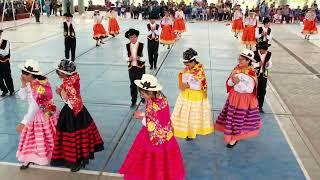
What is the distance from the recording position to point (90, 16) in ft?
91.3

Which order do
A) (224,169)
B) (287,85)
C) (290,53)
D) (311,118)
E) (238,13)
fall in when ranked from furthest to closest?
(238,13) → (290,53) → (287,85) → (311,118) → (224,169)

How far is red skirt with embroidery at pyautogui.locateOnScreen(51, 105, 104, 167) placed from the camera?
5.11 meters

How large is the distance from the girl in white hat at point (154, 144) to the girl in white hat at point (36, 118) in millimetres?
1279

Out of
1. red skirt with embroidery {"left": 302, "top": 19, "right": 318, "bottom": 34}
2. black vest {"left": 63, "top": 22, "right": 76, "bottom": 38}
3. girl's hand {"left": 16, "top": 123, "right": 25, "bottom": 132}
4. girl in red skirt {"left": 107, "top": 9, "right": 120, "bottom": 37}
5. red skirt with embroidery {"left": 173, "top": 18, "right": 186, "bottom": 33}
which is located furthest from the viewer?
red skirt with embroidery {"left": 302, "top": 19, "right": 318, "bottom": 34}

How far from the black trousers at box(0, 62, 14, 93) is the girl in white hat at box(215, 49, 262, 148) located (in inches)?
200

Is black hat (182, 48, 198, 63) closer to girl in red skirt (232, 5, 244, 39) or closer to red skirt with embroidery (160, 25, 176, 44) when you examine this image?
red skirt with embroidery (160, 25, 176, 44)

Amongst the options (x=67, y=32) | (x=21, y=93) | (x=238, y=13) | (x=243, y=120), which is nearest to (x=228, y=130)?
(x=243, y=120)

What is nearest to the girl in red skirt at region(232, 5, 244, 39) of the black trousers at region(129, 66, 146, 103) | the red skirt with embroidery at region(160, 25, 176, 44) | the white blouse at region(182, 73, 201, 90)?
the red skirt with embroidery at region(160, 25, 176, 44)

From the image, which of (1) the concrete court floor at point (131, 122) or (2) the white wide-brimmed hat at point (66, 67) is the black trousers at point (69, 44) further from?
(2) the white wide-brimmed hat at point (66, 67)

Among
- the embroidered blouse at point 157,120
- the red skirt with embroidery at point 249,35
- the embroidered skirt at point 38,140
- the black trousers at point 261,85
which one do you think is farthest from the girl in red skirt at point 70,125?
the red skirt with embroidery at point 249,35

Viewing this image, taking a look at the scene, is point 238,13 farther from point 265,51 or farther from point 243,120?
point 243,120

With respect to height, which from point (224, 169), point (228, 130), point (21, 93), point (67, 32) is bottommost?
point (224, 169)

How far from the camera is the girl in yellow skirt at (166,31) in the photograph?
14164 mm

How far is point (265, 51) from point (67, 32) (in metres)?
6.71
